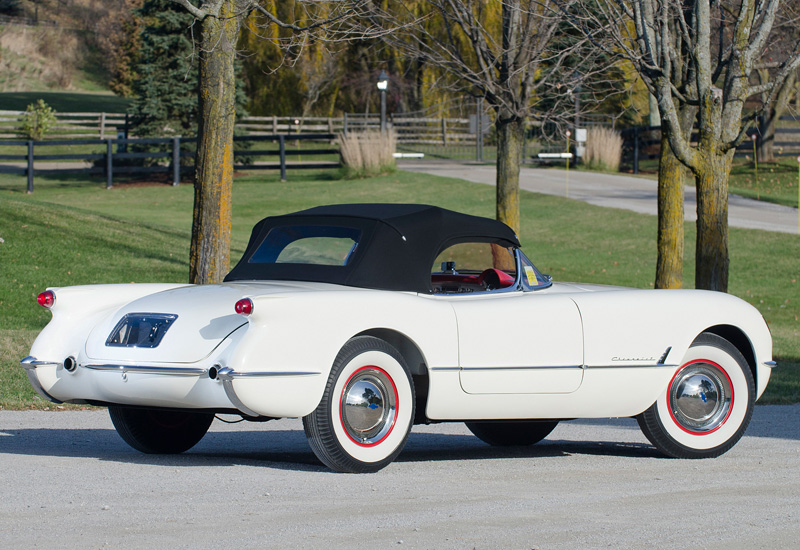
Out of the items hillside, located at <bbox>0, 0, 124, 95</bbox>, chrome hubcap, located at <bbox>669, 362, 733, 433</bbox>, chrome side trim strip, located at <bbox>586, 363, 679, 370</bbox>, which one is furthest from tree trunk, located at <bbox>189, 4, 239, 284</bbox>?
hillside, located at <bbox>0, 0, 124, 95</bbox>

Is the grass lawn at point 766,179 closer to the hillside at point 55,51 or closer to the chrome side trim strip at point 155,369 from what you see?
the chrome side trim strip at point 155,369

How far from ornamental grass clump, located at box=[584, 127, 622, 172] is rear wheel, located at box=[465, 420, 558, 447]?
30553mm

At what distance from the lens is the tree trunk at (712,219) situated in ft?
38.8

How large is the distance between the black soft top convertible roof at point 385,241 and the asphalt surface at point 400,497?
1.10 metres

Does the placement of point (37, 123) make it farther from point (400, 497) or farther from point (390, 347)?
point (400, 497)

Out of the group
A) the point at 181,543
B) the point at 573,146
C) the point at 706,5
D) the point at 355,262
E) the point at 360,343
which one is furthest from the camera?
the point at 573,146

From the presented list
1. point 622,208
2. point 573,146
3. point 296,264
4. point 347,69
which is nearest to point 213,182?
point 296,264

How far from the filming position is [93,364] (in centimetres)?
616

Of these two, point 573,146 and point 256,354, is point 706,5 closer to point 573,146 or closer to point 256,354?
point 256,354

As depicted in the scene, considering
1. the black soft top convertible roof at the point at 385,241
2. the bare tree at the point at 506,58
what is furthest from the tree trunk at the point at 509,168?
the black soft top convertible roof at the point at 385,241

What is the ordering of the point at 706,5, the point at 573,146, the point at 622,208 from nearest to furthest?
the point at 706,5 → the point at 622,208 → the point at 573,146

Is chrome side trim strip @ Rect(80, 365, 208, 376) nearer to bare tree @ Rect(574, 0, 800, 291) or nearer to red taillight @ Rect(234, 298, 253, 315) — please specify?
red taillight @ Rect(234, 298, 253, 315)

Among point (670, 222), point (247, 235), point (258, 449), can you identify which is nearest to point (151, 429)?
point (258, 449)

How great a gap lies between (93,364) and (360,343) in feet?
4.91
